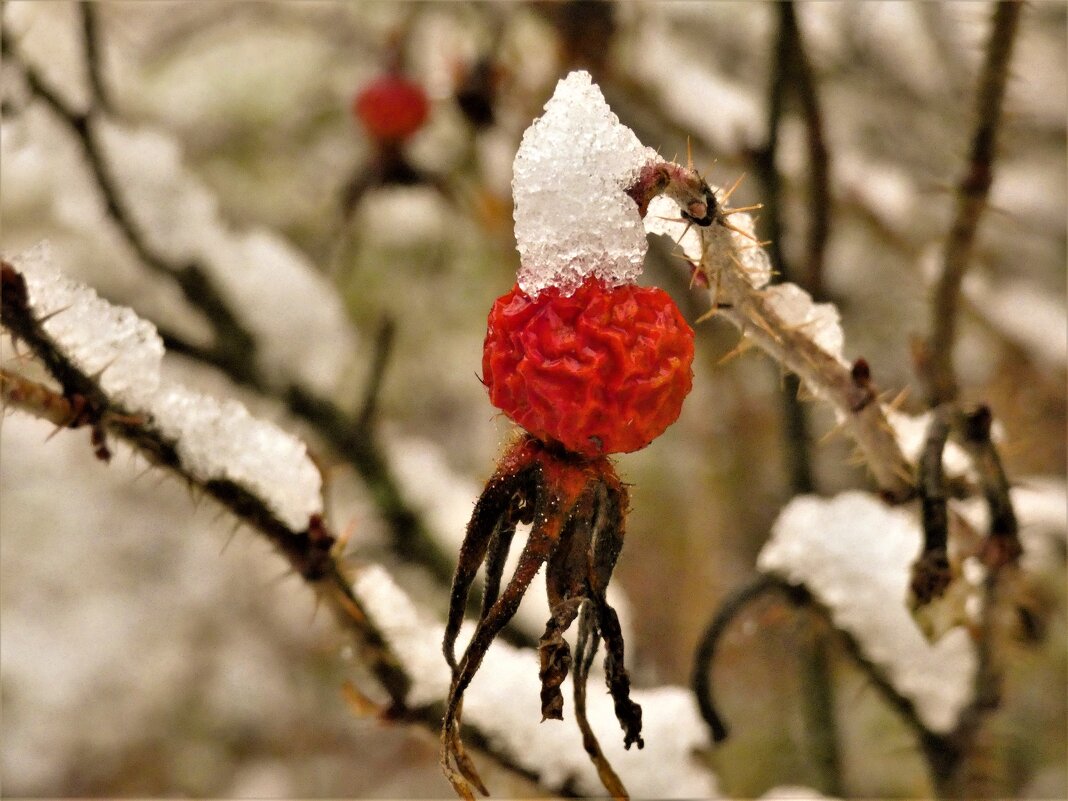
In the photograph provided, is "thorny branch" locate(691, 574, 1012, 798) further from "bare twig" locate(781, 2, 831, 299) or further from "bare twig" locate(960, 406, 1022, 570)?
"bare twig" locate(781, 2, 831, 299)

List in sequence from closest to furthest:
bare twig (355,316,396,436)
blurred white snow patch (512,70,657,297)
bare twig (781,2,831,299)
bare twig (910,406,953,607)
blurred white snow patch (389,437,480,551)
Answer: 1. blurred white snow patch (512,70,657,297)
2. bare twig (910,406,953,607)
3. bare twig (781,2,831,299)
4. bare twig (355,316,396,436)
5. blurred white snow patch (389,437,480,551)

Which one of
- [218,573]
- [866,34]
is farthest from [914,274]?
[218,573]

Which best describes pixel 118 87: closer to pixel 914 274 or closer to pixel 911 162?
pixel 914 274

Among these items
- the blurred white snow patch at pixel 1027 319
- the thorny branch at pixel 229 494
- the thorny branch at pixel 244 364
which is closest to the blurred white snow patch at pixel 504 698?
the thorny branch at pixel 229 494

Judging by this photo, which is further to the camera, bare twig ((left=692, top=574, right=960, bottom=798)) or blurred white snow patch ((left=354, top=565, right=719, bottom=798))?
bare twig ((left=692, top=574, right=960, bottom=798))

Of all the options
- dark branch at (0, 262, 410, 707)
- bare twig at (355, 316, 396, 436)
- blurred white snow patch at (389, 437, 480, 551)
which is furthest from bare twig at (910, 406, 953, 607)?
blurred white snow patch at (389, 437, 480, 551)

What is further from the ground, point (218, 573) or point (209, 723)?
point (218, 573)

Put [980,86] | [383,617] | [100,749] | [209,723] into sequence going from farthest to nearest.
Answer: [209,723]
[100,749]
[980,86]
[383,617]
